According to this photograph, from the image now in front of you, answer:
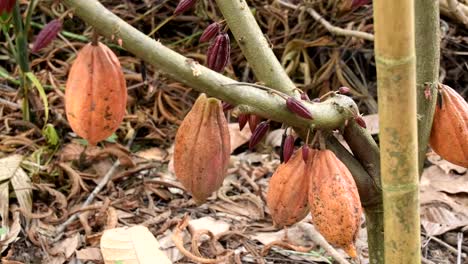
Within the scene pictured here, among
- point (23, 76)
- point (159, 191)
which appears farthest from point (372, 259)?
point (23, 76)

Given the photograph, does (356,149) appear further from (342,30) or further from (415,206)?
(342,30)

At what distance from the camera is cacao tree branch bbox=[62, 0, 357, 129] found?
111 cm

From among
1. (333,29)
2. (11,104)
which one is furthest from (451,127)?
(11,104)

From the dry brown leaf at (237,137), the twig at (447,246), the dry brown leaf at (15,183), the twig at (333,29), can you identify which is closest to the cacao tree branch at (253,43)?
the twig at (447,246)

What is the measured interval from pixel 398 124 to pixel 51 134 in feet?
5.44

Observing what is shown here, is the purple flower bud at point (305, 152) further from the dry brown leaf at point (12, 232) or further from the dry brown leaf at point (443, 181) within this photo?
the dry brown leaf at point (443, 181)

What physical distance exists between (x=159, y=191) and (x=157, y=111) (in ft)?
1.93

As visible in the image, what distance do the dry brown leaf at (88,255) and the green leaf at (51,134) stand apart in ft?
1.97

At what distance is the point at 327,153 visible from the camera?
4.02ft

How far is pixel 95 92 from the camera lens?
1209 mm

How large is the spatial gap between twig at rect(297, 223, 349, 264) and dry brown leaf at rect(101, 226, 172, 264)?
0.43 m

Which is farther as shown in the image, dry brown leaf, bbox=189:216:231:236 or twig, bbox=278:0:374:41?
twig, bbox=278:0:374:41

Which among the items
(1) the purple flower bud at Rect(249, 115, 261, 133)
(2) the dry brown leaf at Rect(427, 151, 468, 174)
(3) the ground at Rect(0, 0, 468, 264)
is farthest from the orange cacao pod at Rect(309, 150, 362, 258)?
(2) the dry brown leaf at Rect(427, 151, 468, 174)

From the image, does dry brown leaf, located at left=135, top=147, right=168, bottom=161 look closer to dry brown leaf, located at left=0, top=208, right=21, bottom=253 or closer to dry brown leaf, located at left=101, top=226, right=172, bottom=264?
dry brown leaf, located at left=0, top=208, right=21, bottom=253
